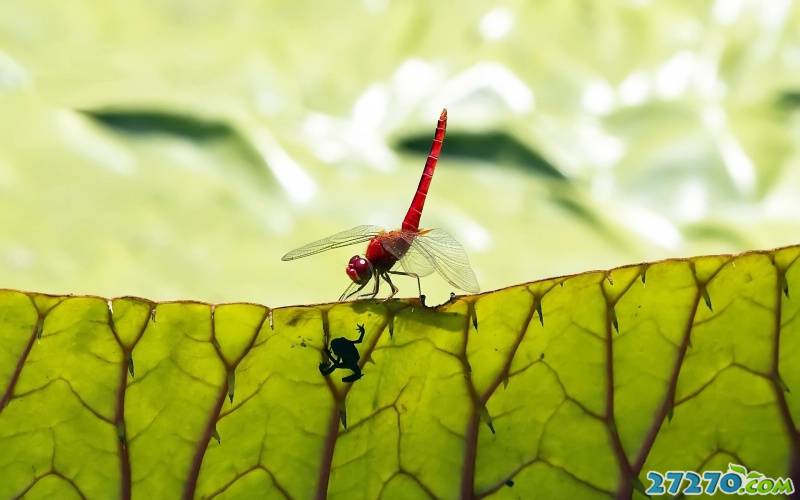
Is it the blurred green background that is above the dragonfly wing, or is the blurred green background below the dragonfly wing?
above

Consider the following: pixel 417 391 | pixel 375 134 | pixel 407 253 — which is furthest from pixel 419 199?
pixel 417 391

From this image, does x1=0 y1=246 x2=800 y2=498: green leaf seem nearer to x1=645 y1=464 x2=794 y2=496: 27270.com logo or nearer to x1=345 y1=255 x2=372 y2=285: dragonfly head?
x1=645 y1=464 x2=794 y2=496: 27270.com logo

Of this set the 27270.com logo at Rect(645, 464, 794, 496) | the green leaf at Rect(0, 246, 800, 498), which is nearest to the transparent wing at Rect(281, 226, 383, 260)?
the green leaf at Rect(0, 246, 800, 498)

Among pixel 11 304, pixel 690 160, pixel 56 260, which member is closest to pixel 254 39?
pixel 56 260

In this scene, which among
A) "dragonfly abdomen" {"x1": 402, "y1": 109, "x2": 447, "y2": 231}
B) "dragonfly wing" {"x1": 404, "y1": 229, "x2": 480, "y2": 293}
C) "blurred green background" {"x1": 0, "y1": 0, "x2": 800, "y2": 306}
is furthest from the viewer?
"blurred green background" {"x1": 0, "y1": 0, "x2": 800, "y2": 306}

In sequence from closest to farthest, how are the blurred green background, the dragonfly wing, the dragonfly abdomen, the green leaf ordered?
the green leaf → the dragonfly wing → the dragonfly abdomen → the blurred green background

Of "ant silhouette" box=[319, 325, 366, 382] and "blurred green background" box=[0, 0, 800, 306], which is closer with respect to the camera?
"ant silhouette" box=[319, 325, 366, 382]

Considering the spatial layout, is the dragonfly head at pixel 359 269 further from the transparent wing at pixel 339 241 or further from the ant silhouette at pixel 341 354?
the ant silhouette at pixel 341 354

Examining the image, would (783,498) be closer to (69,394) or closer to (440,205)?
(69,394)
